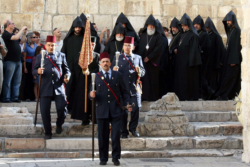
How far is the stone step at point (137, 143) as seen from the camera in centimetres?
766

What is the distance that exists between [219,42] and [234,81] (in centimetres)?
130

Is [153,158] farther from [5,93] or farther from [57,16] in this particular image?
[57,16]

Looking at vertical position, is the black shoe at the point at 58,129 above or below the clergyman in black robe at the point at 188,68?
below

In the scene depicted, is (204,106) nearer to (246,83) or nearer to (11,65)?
(246,83)

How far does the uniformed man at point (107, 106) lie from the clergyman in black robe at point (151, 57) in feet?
9.80

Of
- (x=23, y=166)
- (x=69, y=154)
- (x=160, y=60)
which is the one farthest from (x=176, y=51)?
(x=23, y=166)

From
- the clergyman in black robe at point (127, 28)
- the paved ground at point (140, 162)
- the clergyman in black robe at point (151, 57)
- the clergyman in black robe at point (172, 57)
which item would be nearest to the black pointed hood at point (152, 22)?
the clergyman in black robe at point (151, 57)

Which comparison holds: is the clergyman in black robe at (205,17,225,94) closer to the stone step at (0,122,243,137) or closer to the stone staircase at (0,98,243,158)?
the stone staircase at (0,98,243,158)

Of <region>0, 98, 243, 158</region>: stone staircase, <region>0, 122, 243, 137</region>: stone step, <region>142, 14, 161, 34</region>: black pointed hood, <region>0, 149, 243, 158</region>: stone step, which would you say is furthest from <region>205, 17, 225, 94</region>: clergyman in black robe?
<region>0, 149, 243, 158</region>: stone step

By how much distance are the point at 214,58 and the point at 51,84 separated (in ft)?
16.6

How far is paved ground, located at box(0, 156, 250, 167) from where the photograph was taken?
22.1 feet

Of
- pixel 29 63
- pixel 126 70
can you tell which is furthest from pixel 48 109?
pixel 29 63

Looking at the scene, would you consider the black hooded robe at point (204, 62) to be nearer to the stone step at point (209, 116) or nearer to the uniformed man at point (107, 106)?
the stone step at point (209, 116)

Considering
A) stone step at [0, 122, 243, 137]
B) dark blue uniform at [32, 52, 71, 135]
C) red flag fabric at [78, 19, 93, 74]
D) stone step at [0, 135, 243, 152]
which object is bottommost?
stone step at [0, 135, 243, 152]
